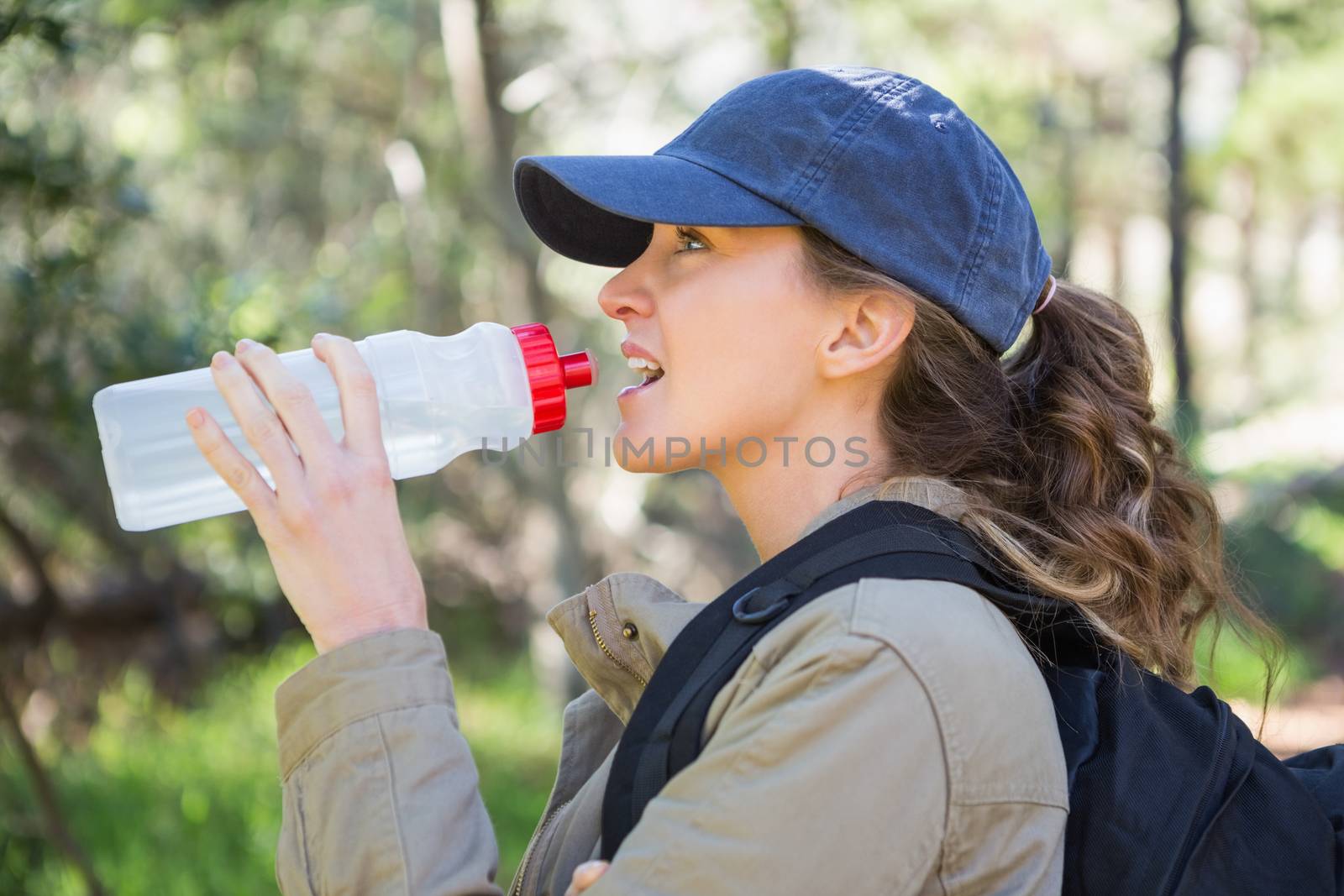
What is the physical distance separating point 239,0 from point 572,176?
3.52 metres

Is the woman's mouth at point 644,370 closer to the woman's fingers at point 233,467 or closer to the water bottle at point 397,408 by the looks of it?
the water bottle at point 397,408

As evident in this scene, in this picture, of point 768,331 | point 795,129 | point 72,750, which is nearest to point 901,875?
point 768,331

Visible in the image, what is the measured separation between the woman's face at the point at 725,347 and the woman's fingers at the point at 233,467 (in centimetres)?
55

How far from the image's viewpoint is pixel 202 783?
564cm

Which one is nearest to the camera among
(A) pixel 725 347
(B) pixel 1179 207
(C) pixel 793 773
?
(C) pixel 793 773

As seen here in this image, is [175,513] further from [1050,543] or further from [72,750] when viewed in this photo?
[72,750]

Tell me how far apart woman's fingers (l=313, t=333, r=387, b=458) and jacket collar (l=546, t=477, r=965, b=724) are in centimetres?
36

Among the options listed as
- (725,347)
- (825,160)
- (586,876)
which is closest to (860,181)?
(825,160)

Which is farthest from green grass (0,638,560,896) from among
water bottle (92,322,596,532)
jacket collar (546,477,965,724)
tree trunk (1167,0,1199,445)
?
tree trunk (1167,0,1199,445)

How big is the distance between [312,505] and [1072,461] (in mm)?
1109

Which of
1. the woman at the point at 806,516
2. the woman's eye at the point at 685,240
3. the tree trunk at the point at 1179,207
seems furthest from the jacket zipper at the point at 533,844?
the tree trunk at the point at 1179,207

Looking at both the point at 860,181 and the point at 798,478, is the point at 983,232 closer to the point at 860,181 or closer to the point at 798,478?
the point at 860,181

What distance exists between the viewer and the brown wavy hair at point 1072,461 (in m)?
1.74

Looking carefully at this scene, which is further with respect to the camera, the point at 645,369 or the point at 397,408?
the point at 397,408
